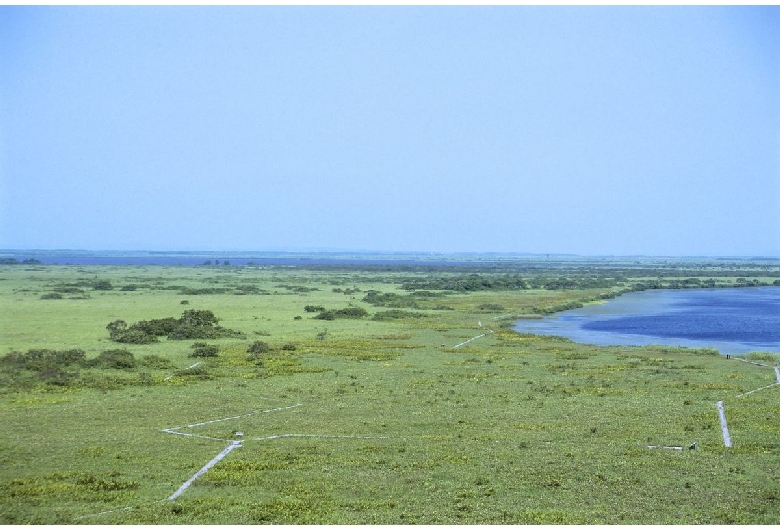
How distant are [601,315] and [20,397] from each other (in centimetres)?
5573

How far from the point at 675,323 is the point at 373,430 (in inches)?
1863

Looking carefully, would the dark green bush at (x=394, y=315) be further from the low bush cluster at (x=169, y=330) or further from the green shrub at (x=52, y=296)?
the green shrub at (x=52, y=296)

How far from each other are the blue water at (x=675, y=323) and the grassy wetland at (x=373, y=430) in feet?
21.7

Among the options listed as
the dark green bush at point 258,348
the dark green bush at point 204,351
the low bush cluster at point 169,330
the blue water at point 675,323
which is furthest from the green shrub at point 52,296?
the blue water at point 675,323

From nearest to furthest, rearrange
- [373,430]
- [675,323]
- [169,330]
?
[373,430] < [169,330] < [675,323]

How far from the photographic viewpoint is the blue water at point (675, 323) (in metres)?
51.4

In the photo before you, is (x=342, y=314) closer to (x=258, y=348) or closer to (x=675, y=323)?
(x=258, y=348)

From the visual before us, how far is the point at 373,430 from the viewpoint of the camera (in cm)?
2323

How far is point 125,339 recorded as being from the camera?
42.9 m

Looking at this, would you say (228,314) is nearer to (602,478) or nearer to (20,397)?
(20,397)

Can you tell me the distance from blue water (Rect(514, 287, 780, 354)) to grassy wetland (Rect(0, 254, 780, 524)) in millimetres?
6628

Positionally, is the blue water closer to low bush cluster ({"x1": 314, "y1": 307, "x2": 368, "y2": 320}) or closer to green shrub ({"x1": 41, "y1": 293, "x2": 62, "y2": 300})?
low bush cluster ({"x1": 314, "y1": 307, "x2": 368, "y2": 320})

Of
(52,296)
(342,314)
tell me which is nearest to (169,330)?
(342,314)

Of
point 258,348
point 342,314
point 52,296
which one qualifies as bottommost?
point 342,314
